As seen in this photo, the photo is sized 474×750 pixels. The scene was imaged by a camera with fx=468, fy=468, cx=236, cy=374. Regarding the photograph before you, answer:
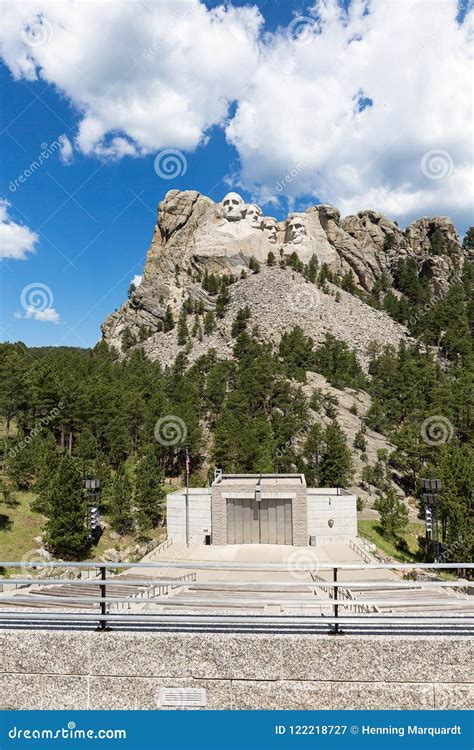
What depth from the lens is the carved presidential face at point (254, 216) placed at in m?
126

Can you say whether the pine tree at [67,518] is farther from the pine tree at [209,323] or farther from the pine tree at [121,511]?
the pine tree at [209,323]

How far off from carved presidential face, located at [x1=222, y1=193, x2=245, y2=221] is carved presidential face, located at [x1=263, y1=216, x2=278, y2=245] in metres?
6.73

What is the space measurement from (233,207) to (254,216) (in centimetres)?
626

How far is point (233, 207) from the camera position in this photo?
416 ft

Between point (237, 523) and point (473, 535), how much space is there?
14.0 metres

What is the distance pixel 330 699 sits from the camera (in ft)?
15.4

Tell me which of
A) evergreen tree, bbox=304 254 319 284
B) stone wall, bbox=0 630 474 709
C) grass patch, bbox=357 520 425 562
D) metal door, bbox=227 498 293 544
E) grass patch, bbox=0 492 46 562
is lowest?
grass patch, bbox=357 520 425 562

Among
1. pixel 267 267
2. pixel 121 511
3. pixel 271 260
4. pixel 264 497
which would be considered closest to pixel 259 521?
pixel 264 497

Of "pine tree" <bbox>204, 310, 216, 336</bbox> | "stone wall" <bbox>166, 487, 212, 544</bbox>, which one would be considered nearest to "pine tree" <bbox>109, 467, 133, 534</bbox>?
"stone wall" <bbox>166, 487, 212, 544</bbox>

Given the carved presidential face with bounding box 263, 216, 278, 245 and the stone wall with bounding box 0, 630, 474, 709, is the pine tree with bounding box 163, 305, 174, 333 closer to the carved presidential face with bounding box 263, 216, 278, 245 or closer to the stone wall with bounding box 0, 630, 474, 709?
the carved presidential face with bounding box 263, 216, 278, 245

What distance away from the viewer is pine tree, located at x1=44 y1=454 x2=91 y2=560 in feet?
95.2

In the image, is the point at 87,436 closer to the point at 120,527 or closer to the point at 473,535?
the point at 120,527

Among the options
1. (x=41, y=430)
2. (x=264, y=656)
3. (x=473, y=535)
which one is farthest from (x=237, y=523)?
(x=41, y=430)

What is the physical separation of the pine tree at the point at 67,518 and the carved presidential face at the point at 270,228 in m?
107
